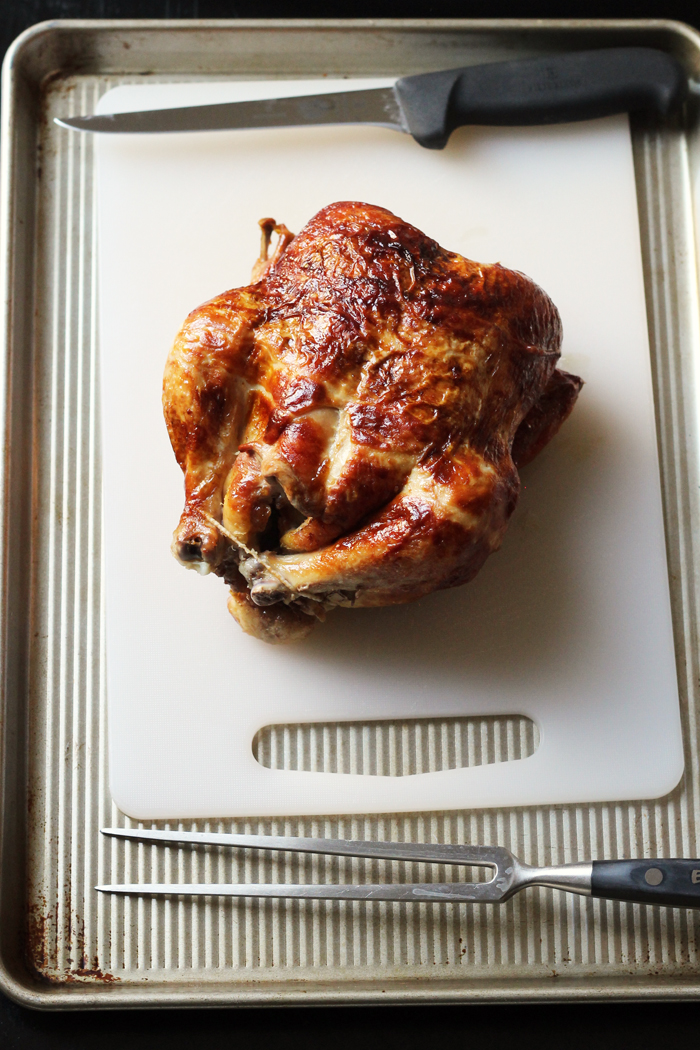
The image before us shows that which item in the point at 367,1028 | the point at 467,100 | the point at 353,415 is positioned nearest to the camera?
the point at 353,415

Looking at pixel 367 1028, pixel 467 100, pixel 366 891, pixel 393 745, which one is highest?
pixel 467 100

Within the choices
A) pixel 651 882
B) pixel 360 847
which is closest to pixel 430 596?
pixel 360 847

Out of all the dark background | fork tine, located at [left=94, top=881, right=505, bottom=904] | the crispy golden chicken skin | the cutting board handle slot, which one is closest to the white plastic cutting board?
the cutting board handle slot

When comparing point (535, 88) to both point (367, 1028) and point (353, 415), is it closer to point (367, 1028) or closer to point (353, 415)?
point (353, 415)

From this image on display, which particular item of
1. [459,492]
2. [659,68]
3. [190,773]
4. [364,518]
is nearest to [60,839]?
[190,773]

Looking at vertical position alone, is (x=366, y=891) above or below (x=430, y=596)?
below

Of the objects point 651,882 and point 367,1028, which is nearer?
point 651,882
